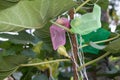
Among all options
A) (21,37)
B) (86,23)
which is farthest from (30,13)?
(21,37)

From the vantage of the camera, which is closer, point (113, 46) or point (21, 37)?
point (113, 46)

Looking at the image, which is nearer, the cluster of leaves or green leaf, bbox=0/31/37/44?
the cluster of leaves

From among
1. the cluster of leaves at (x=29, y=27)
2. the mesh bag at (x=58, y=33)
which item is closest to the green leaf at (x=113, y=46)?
the cluster of leaves at (x=29, y=27)

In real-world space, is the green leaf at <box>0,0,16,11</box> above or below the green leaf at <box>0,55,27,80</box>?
above

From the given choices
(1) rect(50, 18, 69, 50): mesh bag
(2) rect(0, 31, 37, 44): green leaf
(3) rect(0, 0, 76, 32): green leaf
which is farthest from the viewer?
(2) rect(0, 31, 37, 44): green leaf

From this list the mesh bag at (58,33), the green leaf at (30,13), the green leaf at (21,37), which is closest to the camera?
the green leaf at (30,13)

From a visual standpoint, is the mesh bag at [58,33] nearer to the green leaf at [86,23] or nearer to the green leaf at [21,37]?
the green leaf at [86,23]

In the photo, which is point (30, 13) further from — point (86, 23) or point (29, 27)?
point (86, 23)

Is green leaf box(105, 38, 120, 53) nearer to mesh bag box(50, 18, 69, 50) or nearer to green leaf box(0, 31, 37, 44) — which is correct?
mesh bag box(50, 18, 69, 50)

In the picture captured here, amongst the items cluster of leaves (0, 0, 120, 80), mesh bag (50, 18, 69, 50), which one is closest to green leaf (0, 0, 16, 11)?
cluster of leaves (0, 0, 120, 80)
